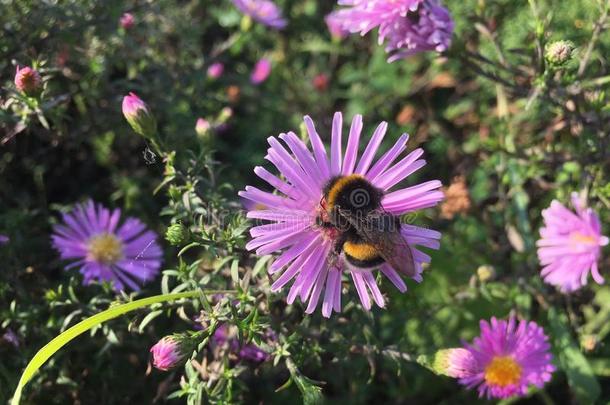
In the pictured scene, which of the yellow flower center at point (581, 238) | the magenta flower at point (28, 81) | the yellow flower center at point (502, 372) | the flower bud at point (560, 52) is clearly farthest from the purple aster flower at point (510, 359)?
the magenta flower at point (28, 81)

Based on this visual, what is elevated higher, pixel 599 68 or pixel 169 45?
pixel 169 45

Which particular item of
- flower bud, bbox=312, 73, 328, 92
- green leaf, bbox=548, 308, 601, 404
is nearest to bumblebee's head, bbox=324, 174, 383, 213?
green leaf, bbox=548, 308, 601, 404

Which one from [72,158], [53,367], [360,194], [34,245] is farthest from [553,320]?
[72,158]

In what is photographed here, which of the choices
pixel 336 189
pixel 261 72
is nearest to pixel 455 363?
pixel 336 189

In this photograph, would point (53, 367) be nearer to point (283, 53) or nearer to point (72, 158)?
point (72, 158)

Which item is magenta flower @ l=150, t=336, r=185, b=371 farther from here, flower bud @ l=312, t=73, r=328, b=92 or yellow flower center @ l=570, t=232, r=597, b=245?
flower bud @ l=312, t=73, r=328, b=92

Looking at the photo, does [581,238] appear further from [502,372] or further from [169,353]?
[169,353]

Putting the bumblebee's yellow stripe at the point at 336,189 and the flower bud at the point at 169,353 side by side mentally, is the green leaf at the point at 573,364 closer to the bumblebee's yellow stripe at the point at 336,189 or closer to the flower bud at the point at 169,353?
the bumblebee's yellow stripe at the point at 336,189
